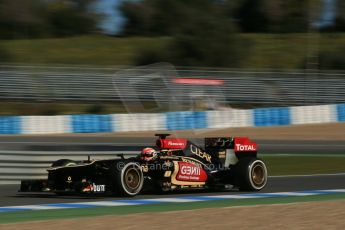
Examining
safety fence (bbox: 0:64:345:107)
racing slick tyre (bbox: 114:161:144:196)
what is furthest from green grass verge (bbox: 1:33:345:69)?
racing slick tyre (bbox: 114:161:144:196)

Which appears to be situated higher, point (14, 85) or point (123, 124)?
point (14, 85)

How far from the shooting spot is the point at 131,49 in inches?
2133

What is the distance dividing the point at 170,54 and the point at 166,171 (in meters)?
35.9

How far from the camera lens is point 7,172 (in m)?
12.1

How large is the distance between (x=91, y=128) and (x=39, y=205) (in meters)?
19.0

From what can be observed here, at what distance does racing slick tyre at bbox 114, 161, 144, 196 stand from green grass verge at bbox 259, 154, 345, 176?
593 centimetres

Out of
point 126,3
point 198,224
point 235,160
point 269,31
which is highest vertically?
point 126,3

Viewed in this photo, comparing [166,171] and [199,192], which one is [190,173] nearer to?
[166,171]

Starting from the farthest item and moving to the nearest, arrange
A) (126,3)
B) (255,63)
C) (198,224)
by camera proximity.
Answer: (126,3) → (255,63) → (198,224)

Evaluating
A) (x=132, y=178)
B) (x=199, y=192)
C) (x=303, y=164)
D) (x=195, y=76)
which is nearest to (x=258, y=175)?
(x=199, y=192)

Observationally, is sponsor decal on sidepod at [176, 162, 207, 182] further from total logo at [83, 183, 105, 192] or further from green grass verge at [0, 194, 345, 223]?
total logo at [83, 183, 105, 192]

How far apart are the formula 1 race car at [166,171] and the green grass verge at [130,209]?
80 centimetres

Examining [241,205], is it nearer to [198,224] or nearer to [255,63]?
[198,224]

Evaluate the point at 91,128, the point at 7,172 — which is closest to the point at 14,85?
the point at 91,128
